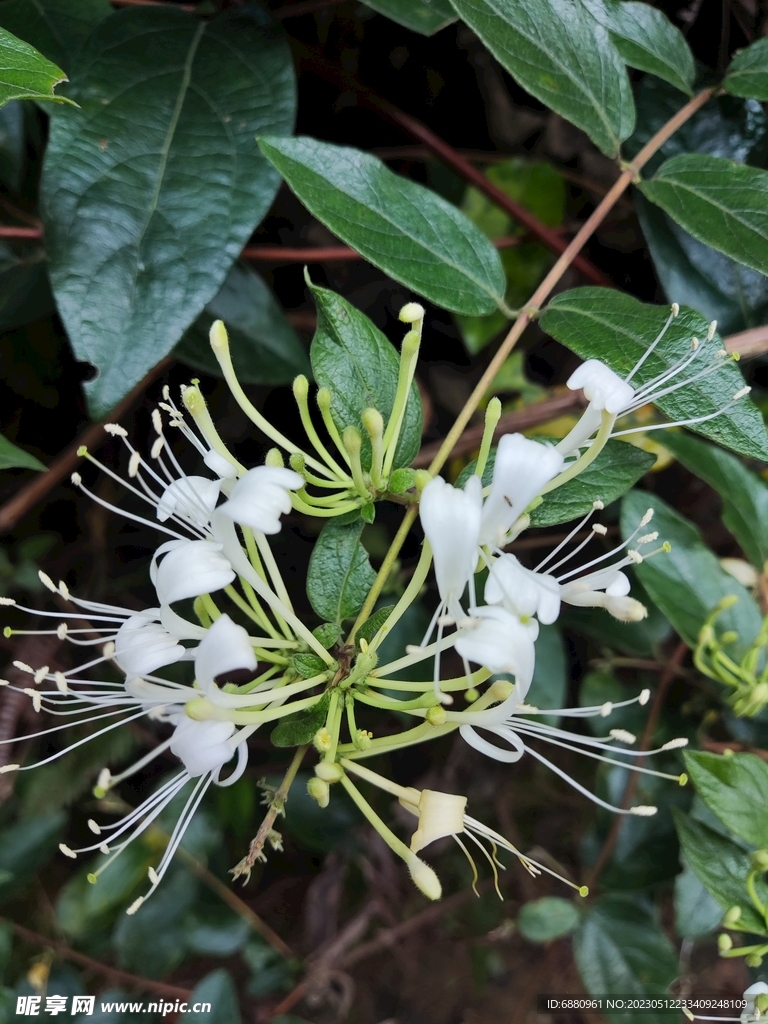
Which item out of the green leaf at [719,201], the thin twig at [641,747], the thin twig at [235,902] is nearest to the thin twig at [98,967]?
the thin twig at [235,902]

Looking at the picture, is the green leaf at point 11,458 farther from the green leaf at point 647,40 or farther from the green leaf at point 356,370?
the green leaf at point 647,40

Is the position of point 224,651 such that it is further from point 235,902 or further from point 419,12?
point 235,902

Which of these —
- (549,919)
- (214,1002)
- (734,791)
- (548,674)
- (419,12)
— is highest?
(419,12)

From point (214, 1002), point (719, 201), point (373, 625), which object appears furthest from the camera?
Answer: point (214, 1002)

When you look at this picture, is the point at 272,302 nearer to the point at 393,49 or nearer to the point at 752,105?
the point at 393,49

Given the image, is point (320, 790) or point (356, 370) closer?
point (320, 790)

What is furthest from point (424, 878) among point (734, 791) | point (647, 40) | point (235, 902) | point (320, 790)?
point (235, 902)

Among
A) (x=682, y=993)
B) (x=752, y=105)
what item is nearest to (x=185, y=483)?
(x=752, y=105)
